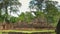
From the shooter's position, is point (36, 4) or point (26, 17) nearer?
point (26, 17)

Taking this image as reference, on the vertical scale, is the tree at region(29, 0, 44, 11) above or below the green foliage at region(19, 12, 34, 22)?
above

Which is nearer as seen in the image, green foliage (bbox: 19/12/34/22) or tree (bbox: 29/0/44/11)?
green foliage (bbox: 19/12/34/22)

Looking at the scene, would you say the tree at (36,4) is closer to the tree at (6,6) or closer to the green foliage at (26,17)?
the green foliage at (26,17)

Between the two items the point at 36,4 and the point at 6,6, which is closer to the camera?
the point at 6,6

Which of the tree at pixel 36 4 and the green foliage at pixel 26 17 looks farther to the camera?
the tree at pixel 36 4

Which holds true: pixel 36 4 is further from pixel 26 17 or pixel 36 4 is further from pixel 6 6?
pixel 6 6

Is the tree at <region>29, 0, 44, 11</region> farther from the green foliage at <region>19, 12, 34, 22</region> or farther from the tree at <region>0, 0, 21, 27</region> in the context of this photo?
the tree at <region>0, 0, 21, 27</region>

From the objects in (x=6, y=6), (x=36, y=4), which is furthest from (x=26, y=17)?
(x=6, y=6)

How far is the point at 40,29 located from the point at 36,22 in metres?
0.24

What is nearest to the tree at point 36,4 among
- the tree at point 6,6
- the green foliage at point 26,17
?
the green foliage at point 26,17

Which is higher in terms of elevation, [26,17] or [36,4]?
[36,4]

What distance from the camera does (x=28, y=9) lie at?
4.08 m

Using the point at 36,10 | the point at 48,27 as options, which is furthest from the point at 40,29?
the point at 36,10

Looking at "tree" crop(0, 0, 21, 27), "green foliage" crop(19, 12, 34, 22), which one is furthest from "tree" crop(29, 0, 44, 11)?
"tree" crop(0, 0, 21, 27)
